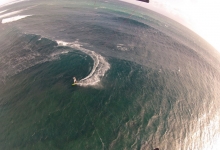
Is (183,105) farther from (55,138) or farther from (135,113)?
(55,138)

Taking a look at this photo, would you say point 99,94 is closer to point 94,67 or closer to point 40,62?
point 94,67

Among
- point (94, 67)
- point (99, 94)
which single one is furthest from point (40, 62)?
point (99, 94)

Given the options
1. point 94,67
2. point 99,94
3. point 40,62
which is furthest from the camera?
point 94,67

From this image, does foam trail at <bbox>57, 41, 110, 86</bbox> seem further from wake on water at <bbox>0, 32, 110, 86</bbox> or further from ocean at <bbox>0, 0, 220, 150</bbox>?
ocean at <bbox>0, 0, 220, 150</bbox>

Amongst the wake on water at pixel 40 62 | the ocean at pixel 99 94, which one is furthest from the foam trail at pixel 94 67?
the ocean at pixel 99 94

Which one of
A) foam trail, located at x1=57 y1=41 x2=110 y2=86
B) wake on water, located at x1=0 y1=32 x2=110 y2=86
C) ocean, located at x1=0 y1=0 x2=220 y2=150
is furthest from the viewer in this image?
wake on water, located at x1=0 y1=32 x2=110 y2=86

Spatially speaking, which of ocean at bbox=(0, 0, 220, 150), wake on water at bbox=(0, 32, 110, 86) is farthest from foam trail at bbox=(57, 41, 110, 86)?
ocean at bbox=(0, 0, 220, 150)

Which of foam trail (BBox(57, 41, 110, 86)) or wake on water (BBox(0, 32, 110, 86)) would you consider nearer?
foam trail (BBox(57, 41, 110, 86))
